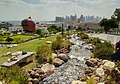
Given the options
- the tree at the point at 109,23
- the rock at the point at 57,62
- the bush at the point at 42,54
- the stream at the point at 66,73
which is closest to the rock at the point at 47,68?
the stream at the point at 66,73

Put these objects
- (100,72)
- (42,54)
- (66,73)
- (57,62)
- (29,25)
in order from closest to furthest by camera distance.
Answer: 1. (100,72)
2. (66,73)
3. (57,62)
4. (42,54)
5. (29,25)

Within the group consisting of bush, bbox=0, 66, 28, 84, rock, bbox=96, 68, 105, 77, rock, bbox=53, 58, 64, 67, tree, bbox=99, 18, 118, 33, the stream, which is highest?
bush, bbox=0, 66, 28, 84

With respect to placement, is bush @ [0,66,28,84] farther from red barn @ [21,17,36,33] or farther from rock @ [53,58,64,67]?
red barn @ [21,17,36,33]

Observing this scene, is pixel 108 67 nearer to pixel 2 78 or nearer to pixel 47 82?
pixel 47 82

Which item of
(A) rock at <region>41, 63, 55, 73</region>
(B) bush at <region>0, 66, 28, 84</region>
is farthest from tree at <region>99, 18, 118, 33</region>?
(B) bush at <region>0, 66, 28, 84</region>

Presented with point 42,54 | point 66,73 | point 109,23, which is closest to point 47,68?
point 66,73

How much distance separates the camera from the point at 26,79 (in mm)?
12523

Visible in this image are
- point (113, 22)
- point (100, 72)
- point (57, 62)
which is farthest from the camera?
point (113, 22)

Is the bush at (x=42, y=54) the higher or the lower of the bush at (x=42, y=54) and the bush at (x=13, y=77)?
the lower

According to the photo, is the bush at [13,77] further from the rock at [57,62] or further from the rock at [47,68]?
the rock at [57,62]

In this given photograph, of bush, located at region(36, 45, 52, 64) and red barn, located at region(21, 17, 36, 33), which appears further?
red barn, located at region(21, 17, 36, 33)

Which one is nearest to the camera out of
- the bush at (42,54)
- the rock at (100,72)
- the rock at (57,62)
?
the rock at (100,72)

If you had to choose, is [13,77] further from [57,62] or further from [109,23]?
[109,23]

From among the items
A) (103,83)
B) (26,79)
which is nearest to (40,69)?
(26,79)
